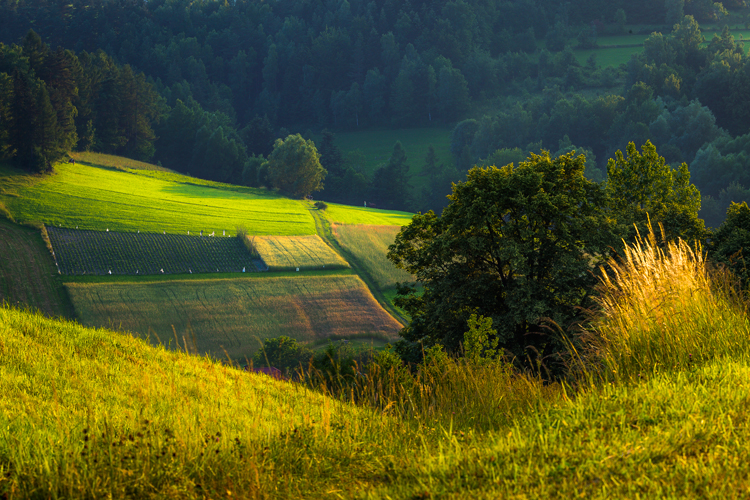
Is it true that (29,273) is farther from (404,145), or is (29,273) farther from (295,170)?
(404,145)

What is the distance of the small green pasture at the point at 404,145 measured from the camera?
478 ft

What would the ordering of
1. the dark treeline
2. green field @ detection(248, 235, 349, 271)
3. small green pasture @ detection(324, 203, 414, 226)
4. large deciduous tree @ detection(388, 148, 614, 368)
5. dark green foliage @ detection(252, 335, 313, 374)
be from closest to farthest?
large deciduous tree @ detection(388, 148, 614, 368)
dark green foliage @ detection(252, 335, 313, 374)
green field @ detection(248, 235, 349, 271)
the dark treeline
small green pasture @ detection(324, 203, 414, 226)

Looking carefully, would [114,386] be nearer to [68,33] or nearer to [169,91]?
[169,91]

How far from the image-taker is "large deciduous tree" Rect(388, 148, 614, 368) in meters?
23.5

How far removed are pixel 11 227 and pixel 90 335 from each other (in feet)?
198

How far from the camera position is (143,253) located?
5944 cm

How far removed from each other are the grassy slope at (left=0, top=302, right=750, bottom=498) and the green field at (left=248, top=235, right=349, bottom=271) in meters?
56.2

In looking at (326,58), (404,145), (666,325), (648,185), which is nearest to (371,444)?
(666,325)

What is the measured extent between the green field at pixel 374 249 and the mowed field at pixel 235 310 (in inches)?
229

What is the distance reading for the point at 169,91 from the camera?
5896 inches

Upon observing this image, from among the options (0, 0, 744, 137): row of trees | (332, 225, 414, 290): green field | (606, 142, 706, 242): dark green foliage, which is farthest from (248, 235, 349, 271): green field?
(0, 0, 744, 137): row of trees

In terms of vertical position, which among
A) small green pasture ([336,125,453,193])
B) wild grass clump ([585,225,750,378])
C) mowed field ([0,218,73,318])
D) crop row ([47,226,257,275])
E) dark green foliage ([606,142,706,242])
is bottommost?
mowed field ([0,218,73,318])

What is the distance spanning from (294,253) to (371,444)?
61829 millimetres

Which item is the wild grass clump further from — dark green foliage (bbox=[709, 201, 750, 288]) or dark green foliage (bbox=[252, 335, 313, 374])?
dark green foliage (bbox=[252, 335, 313, 374])
